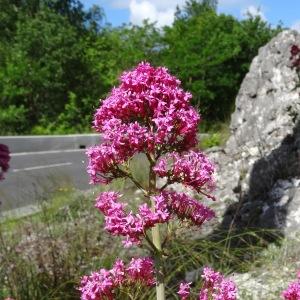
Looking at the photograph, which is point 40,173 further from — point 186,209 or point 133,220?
point 133,220

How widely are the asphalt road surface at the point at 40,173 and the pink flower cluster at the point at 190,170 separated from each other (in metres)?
6.66

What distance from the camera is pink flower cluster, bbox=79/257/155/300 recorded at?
10.2 ft

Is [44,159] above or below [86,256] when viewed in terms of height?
below

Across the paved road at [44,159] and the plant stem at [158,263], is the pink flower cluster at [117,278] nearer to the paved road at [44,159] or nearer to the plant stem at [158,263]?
the plant stem at [158,263]

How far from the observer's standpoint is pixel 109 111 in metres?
3.15

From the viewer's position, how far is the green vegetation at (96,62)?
89.3 ft

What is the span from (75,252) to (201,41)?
74.9 feet

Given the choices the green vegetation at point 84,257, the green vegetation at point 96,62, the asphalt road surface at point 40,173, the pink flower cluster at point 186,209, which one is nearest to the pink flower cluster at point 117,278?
the pink flower cluster at point 186,209

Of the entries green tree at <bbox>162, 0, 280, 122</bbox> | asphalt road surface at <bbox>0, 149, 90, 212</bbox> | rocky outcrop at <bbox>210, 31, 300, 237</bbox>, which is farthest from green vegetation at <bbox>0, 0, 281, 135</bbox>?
rocky outcrop at <bbox>210, 31, 300, 237</bbox>

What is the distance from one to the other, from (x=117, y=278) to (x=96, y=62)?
31718mm

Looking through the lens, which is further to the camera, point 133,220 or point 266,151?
point 266,151

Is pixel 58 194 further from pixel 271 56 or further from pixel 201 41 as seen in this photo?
pixel 201 41

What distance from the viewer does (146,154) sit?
316 cm

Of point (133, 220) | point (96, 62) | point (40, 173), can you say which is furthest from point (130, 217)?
point (96, 62)
